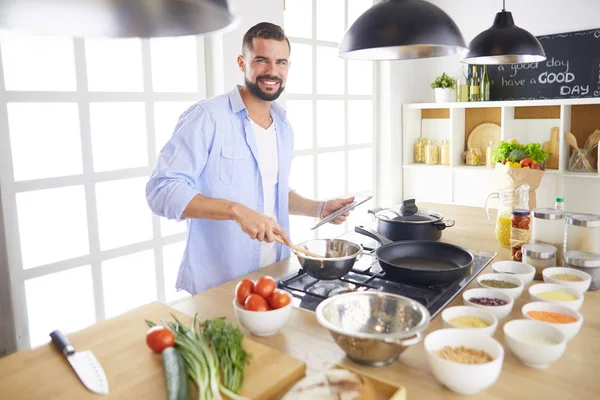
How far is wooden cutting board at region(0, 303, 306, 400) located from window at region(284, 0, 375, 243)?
233 centimetres

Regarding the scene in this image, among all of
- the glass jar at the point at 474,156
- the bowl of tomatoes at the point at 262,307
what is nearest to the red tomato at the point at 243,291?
the bowl of tomatoes at the point at 262,307

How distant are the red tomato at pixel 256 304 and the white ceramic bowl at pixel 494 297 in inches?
22.2

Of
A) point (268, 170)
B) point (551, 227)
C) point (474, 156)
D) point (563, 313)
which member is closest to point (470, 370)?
point (563, 313)

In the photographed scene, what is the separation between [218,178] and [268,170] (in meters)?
0.26

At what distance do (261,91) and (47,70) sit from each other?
94 centimetres

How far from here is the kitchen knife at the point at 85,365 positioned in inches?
39.8

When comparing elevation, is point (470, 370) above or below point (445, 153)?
below

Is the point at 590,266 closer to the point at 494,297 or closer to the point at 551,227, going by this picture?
the point at 551,227

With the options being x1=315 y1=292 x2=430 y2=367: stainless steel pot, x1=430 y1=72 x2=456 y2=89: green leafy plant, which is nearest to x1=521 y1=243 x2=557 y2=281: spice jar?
x1=315 y1=292 x2=430 y2=367: stainless steel pot

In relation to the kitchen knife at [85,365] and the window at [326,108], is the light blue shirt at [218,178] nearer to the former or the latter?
the kitchen knife at [85,365]

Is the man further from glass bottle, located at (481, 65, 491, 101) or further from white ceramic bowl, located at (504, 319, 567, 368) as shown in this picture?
glass bottle, located at (481, 65, 491, 101)

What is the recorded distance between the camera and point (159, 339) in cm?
113

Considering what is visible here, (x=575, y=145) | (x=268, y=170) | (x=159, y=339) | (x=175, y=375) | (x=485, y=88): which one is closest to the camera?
(x=175, y=375)

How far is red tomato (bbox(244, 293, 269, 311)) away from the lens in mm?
1235
